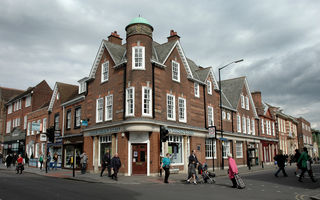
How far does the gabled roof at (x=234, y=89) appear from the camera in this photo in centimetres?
3441

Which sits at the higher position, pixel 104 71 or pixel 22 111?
pixel 104 71

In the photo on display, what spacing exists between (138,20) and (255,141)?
2417 centimetres

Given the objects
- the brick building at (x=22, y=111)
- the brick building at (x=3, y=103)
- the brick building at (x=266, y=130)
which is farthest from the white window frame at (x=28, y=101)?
the brick building at (x=266, y=130)

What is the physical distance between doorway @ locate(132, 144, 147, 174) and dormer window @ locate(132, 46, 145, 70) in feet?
20.5

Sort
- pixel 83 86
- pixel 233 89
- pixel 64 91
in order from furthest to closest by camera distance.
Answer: pixel 233 89 → pixel 64 91 → pixel 83 86

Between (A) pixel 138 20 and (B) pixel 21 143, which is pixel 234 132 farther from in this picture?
(B) pixel 21 143

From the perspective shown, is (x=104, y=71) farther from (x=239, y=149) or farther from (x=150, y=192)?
(x=239, y=149)

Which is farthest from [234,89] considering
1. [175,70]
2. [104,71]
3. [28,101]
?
[28,101]

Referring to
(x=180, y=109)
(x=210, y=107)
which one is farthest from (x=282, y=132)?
(x=180, y=109)

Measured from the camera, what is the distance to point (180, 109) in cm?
2411

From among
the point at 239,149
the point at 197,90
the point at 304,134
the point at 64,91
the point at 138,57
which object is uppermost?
the point at 138,57

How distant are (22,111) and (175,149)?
2878cm

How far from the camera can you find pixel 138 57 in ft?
69.6

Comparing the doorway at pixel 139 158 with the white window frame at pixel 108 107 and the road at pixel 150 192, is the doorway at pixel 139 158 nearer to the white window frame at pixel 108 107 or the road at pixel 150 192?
the white window frame at pixel 108 107
